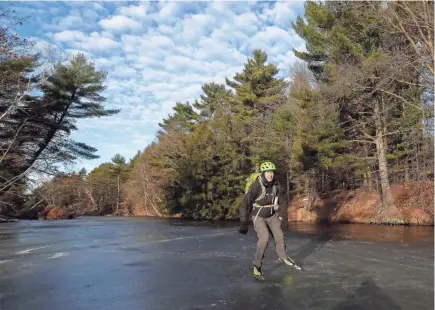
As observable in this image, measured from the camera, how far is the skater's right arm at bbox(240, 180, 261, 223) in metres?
6.40

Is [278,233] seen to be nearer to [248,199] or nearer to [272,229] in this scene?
[272,229]

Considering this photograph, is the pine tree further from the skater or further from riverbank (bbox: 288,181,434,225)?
the skater

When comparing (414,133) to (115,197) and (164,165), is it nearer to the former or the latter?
(164,165)

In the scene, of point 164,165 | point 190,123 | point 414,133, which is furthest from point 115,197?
point 414,133

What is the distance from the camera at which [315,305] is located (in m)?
4.54

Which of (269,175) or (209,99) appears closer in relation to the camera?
(269,175)

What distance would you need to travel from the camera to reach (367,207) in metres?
22.5

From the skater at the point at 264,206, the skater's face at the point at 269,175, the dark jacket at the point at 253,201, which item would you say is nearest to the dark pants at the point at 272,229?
the skater at the point at 264,206

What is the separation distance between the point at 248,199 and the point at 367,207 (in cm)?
1836

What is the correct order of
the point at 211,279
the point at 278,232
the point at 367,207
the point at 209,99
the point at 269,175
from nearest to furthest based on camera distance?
the point at 211,279 → the point at 269,175 → the point at 278,232 → the point at 367,207 → the point at 209,99

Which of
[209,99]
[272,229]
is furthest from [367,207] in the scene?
[209,99]

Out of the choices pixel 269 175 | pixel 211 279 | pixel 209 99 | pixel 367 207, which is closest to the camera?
pixel 211 279

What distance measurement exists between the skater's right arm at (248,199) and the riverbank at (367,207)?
1529 centimetres

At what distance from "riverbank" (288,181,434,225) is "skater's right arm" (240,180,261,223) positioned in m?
15.3
